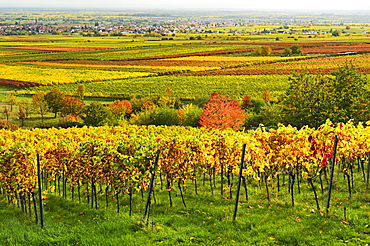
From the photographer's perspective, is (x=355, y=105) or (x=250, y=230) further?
(x=355, y=105)

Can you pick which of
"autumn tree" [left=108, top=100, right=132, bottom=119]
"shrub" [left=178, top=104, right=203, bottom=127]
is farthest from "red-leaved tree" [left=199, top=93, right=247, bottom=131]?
"autumn tree" [left=108, top=100, right=132, bottom=119]

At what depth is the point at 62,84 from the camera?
90875 millimetres

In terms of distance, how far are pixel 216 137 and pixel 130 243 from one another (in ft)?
21.7

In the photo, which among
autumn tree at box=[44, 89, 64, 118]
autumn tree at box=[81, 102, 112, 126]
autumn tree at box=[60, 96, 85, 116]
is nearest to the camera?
autumn tree at box=[81, 102, 112, 126]

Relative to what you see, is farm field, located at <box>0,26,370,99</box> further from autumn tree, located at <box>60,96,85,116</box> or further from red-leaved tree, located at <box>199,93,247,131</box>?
red-leaved tree, located at <box>199,93,247,131</box>

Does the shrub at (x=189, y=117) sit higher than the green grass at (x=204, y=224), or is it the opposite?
the green grass at (x=204, y=224)

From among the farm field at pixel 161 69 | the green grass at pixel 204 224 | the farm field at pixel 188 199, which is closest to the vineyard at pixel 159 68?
the farm field at pixel 161 69

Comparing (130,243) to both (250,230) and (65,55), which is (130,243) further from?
(65,55)

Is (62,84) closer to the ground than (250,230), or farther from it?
closer to the ground

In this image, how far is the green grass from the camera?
38.4 feet

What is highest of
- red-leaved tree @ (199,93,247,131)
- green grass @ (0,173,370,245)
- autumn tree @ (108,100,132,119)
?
green grass @ (0,173,370,245)

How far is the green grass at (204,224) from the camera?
1171 centimetres

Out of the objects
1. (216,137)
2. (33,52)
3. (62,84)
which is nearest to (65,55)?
(33,52)

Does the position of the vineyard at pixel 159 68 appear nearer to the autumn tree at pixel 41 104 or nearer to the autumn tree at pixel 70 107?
the autumn tree at pixel 41 104
